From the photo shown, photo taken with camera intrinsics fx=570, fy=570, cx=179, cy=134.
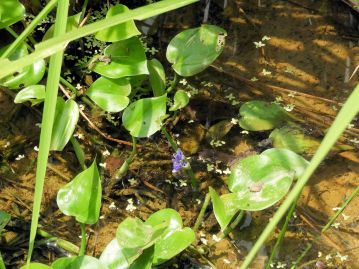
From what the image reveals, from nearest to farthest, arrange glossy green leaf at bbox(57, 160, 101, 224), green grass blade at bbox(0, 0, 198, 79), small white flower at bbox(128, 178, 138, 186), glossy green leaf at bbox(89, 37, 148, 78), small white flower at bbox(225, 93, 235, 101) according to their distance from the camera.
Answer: green grass blade at bbox(0, 0, 198, 79) < glossy green leaf at bbox(57, 160, 101, 224) < glossy green leaf at bbox(89, 37, 148, 78) < small white flower at bbox(128, 178, 138, 186) < small white flower at bbox(225, 93, 235, 101)

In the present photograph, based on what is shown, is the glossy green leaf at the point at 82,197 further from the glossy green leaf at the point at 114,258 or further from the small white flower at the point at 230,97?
the small white flower at the point at 230,97

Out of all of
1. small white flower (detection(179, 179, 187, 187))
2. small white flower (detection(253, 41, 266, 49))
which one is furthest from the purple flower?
small white flower (detection(253, 41, 266, 49))

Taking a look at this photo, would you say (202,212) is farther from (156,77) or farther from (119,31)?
(119,31)

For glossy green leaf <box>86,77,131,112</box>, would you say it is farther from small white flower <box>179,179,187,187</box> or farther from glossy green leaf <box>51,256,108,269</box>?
glossy green leaf <box>51,256,108,269</box>

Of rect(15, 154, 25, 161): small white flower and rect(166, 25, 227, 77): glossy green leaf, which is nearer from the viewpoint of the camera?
rect(166, 25, 227, 77): glossy green leaf

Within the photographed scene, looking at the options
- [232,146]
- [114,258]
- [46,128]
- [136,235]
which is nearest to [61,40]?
[46,128]

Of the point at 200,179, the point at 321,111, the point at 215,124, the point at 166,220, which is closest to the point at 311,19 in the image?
the point at 321,111
